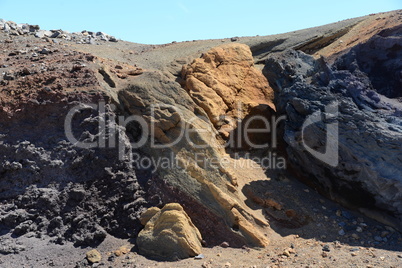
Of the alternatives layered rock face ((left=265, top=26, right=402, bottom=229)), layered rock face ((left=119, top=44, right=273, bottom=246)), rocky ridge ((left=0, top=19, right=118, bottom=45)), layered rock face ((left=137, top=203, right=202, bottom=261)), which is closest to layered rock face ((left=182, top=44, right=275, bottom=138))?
layered rock face ((left=119, top=44, right=273, bottom=246))

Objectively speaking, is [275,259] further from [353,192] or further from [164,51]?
[164,51]

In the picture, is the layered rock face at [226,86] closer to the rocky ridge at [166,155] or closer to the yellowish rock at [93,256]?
the rocky ridge at [166,155]

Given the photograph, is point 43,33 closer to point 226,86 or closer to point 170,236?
point 226,86

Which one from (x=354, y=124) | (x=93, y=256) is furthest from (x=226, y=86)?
(x=93, y=256)

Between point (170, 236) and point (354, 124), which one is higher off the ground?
point (354, 124)

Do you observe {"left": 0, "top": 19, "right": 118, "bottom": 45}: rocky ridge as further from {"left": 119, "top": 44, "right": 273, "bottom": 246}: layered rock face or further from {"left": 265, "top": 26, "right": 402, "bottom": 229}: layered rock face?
{"left": 265, "top": 26, "right": 402, "bottom": 229}: layered rock face

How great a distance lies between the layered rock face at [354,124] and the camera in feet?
18.7

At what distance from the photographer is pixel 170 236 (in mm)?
5324

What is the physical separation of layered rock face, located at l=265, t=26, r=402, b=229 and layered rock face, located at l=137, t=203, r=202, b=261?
2082 millimetres

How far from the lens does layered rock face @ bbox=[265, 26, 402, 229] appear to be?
18.7ft

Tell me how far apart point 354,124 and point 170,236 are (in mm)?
2917

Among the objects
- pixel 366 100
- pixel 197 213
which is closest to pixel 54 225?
pixel 197 213

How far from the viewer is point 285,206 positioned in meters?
6.17

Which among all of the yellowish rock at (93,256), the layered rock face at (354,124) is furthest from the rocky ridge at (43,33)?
the yellowish rock at (93,256)
